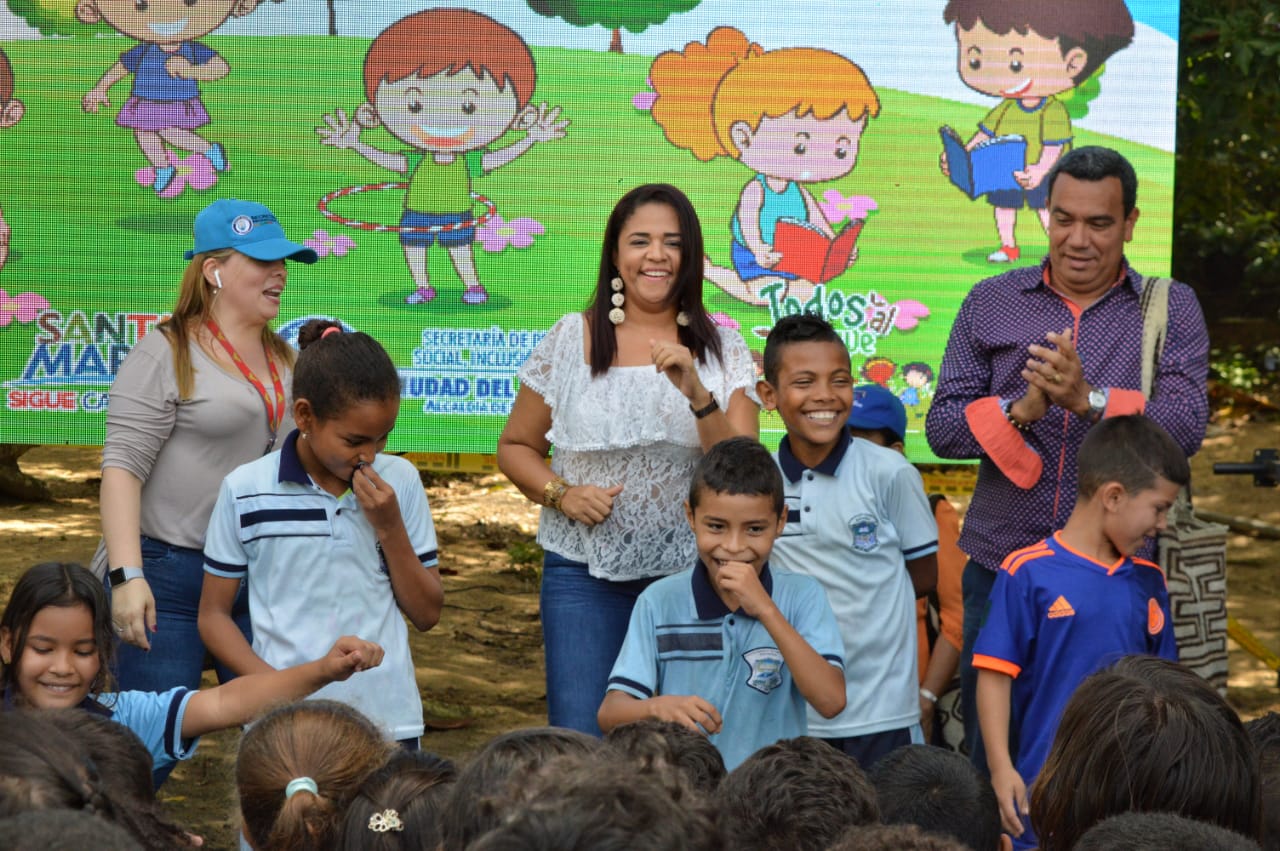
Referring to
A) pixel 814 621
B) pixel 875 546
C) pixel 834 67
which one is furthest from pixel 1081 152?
pixel 834 67

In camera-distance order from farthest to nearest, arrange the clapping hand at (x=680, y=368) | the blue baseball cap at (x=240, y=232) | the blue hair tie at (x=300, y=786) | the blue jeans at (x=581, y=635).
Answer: the blue baseball cap at (x=240, y=232), the blue jeans at (x=581, y=635), the clapping hand at (x=680, y=368), the blue hair tie at (x=300, y=786)

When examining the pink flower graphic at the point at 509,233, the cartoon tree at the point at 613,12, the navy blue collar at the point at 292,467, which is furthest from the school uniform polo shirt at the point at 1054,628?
the cartoon tree at the point at 613,12

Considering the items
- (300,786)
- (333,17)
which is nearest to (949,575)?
(300,786)

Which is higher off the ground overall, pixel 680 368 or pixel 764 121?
pixel 764 121

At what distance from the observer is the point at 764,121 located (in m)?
5.45

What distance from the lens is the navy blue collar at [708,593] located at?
3.24 m

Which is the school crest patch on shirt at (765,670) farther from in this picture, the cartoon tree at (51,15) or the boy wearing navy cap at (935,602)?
A: the cartoon tree at (51,15)

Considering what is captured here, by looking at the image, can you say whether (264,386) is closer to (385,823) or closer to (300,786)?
(300,786)

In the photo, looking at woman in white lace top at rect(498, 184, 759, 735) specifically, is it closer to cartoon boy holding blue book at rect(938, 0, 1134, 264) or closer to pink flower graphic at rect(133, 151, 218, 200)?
cartoon boy holding blue book at rect(938, 0, 1134, 264)

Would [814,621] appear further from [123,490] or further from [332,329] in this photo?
[123,490]

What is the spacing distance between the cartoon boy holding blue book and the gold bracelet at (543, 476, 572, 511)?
2443 mm

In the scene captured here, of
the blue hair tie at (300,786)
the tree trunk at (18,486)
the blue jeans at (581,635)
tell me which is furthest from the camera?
the tree trunk at (18,486)

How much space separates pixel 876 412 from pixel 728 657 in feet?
4.81

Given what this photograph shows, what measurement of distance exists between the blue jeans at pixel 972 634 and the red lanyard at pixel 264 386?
1.77m
